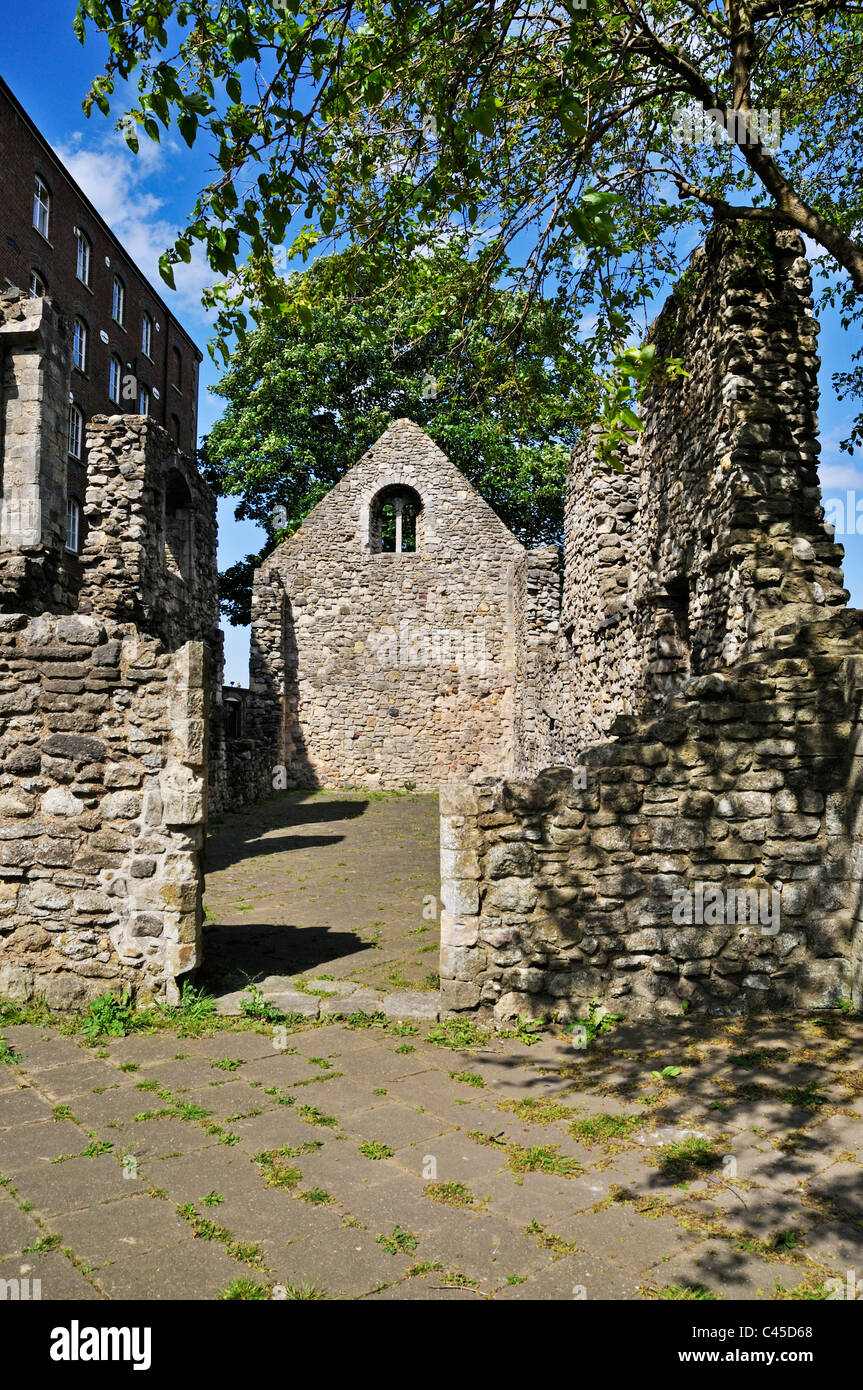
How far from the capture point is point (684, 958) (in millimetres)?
5340

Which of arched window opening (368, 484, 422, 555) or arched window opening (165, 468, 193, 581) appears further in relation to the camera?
arched window opening (368, 484, 422, 555)

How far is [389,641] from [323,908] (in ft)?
42.3

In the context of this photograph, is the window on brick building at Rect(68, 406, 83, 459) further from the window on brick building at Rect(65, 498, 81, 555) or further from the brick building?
the window on brick building at Rect(65, 498, 81, 555)

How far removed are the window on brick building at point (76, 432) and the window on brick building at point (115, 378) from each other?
97.0 inches

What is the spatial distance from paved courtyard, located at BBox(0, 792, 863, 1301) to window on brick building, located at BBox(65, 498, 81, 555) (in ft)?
78.6

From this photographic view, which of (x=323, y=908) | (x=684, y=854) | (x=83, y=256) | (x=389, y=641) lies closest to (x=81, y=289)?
(x=83, y=256)

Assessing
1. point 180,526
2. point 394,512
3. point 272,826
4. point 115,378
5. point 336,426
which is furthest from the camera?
point 115,378

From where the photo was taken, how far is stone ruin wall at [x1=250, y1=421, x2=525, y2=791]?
67.6ft

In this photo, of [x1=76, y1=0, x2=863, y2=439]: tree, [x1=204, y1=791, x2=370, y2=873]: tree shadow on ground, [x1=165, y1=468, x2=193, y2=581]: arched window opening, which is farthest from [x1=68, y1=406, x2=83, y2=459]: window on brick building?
[x1=76, y1=0, x2=863, y2=439]: tree

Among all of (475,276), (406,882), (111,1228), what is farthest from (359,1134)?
(475,276)

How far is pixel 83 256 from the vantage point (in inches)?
1131

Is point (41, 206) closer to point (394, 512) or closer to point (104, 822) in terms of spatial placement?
point (394, 512)

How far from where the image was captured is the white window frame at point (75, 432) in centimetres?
2731

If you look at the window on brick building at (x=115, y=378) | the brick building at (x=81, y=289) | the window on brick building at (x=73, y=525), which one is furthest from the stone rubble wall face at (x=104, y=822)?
the window on brick building at (x=115, y=378)
